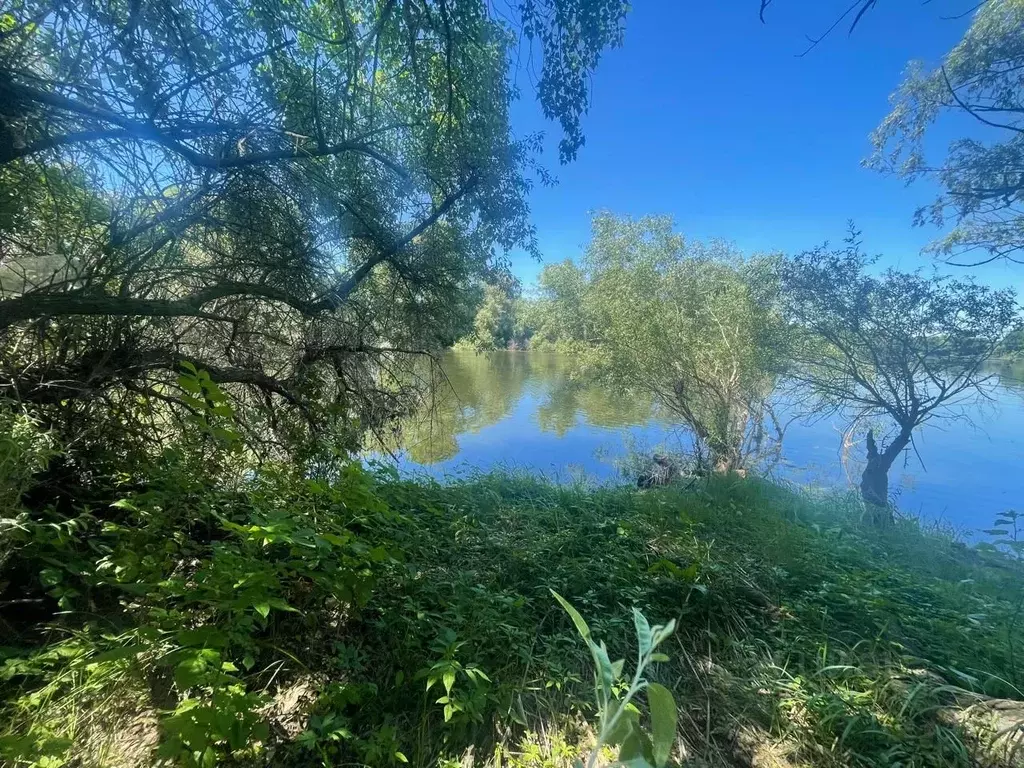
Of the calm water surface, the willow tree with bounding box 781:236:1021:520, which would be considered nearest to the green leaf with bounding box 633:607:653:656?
the calm water surface

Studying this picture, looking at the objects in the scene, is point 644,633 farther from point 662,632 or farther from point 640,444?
point 640,444

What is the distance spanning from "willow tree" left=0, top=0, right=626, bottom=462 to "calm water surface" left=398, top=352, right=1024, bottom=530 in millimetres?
Result: 1741

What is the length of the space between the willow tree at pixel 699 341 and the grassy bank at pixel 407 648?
288 inches

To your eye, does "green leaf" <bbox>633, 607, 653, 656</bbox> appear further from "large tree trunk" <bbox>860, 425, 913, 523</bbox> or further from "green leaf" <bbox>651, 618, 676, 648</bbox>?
"large tree trunk" <bbox>860, 425, 913, 523</bbox>

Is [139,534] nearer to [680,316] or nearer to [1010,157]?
[1010,157]

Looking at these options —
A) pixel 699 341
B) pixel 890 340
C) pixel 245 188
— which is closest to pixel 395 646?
pixel 245 188

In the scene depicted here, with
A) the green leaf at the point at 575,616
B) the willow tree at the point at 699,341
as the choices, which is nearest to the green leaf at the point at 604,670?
the green leaf at the point at 575,616

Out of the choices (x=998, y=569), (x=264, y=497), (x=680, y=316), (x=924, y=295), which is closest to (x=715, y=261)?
(x=680, y=316)

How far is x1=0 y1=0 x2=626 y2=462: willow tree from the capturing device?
2.21 meters

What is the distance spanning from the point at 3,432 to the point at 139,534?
1.89 ft

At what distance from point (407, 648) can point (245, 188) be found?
334cm

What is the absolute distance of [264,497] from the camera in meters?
2.02

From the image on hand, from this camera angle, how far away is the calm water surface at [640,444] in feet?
21.5

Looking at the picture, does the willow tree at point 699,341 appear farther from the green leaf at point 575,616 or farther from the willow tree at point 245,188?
the green leaf at point 575,616
